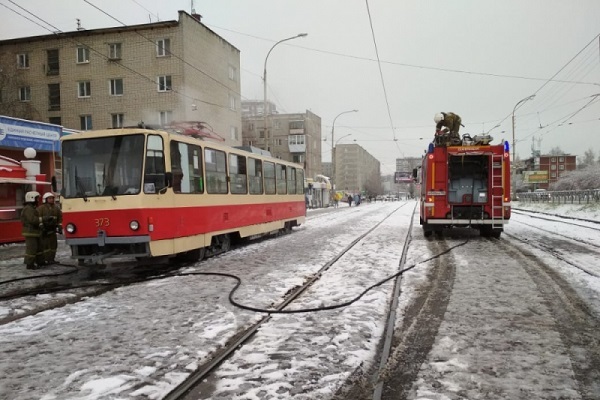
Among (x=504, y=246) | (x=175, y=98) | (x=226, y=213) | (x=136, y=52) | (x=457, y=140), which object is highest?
(x=136, y=52)

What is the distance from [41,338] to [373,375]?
3597mm

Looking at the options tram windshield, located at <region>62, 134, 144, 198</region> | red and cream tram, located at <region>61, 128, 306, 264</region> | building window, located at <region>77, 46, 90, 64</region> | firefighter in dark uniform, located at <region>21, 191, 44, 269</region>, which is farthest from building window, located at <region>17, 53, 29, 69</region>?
tram windshield, located at <region>62, 134, 144, 198</region>

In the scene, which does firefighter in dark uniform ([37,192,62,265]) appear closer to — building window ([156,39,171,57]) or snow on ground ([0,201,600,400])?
snow on ground ([0,201,600,400])

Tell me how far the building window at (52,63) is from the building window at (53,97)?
40.3 inches

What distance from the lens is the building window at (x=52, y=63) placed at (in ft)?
114

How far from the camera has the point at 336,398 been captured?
130 inches

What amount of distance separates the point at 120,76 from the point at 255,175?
81.5 feet

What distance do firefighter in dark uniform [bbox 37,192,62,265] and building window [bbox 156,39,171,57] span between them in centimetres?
2491

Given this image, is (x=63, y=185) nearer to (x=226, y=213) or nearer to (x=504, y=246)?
(x=226, y=213)

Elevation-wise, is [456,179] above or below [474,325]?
above

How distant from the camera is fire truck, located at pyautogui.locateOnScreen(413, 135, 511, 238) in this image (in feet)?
43.0

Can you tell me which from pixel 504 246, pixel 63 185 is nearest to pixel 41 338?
Result: pixel 63 185

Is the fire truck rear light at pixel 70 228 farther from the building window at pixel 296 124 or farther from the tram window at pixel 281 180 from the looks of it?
the building window at pixel 296 124

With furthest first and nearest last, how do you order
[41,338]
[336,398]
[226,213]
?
[226,213] < [41,338] < [336,398]
